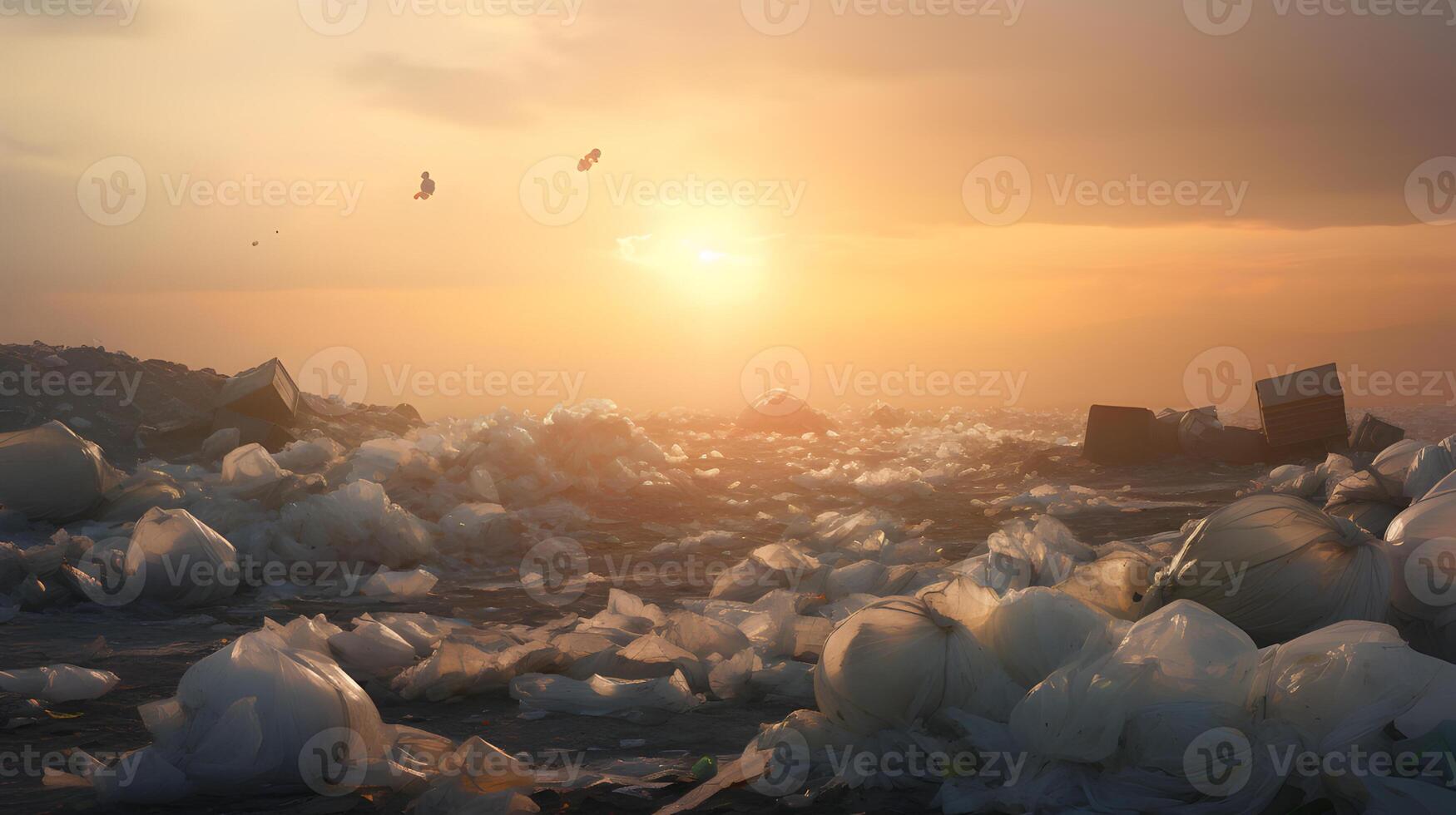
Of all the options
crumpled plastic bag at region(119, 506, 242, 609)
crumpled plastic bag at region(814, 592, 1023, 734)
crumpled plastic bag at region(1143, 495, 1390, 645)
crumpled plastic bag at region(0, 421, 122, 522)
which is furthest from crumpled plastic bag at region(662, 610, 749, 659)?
crumpled plastic bag at region(0, 421, 122, 522)

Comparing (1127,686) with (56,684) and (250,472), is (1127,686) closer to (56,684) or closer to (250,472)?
(56,684)

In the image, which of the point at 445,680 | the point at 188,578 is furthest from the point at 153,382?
the point at 445,680

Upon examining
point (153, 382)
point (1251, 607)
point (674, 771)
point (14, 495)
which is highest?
point (153, 382)

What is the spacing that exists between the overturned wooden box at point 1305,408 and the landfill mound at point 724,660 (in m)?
6.10

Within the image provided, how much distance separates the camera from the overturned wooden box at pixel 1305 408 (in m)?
11.6

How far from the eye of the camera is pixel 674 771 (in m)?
2.58

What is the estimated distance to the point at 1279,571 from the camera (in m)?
2.91

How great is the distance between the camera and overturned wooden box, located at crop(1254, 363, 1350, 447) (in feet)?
38.1

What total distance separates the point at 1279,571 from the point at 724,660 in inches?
70.8

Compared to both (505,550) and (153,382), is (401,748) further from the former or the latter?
(153,382)

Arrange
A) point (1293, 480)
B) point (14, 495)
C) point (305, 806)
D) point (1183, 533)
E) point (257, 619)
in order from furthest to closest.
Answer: point (1293, 480)
point (14, 495)
point (257, 619)
point (1183, 533)
point (305, 806)

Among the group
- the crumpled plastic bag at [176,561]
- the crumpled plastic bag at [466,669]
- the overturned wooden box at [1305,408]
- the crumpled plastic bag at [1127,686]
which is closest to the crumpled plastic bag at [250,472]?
the crumpled plastic bag at [176,561]

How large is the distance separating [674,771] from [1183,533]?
2.75m

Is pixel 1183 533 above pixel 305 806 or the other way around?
above
